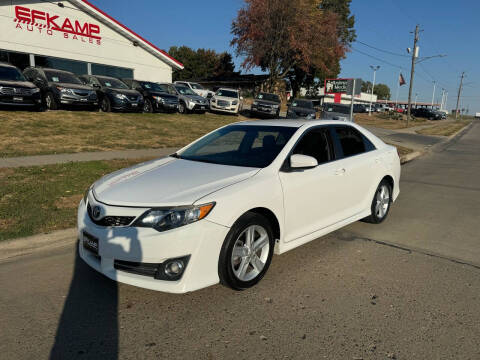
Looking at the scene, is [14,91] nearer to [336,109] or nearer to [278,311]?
[278,311]

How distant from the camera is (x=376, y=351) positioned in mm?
2578

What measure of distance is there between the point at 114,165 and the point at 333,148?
529 cm

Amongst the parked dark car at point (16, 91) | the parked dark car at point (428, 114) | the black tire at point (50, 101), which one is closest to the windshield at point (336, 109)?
the black tire at point (50, 101)

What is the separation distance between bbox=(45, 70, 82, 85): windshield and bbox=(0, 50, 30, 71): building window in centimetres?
583

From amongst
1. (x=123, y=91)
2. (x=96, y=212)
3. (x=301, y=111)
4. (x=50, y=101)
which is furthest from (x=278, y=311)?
(x=301, y=111)

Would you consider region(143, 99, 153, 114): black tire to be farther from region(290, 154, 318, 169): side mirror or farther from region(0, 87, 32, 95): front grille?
region(290, 154, 318, 169): side mirror

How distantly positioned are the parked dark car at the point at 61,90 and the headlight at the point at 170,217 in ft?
44.4

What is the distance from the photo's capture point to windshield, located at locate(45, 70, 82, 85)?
14.9m

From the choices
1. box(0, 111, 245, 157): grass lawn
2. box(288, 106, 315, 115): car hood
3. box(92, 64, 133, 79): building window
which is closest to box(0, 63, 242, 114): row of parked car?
box(0, 111, 245, 157): grass lawn

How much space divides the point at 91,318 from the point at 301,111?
2073 cm

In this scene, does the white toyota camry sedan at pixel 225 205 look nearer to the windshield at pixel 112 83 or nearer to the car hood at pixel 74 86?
the car hood at pixel 74 86

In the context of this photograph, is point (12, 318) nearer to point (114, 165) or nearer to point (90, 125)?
point (114, 165)

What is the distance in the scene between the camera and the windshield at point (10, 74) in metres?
13.1

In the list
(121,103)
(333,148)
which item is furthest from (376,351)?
(121,103)
